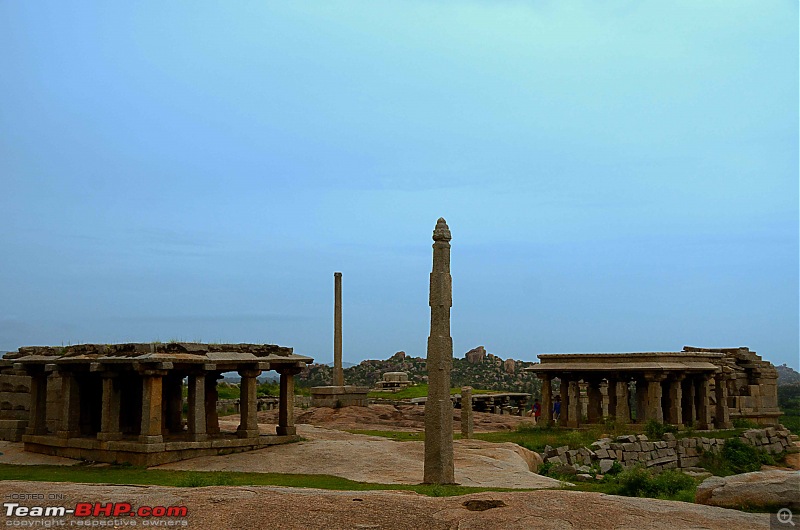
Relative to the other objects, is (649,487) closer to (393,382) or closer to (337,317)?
(337,317)

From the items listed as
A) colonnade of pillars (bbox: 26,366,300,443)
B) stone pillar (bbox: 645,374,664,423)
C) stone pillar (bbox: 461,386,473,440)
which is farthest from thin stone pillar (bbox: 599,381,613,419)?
colonnade of pillars (bbox: 26,366,300,443)

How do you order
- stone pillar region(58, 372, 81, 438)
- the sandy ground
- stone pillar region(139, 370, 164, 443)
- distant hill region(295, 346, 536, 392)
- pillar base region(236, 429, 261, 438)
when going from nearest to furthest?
the sandy ground, stone pillar region(139, 370, 164, 443), stone pillar region(58, 372, 81, 438), pillar base region(236, 429, 261, 438), distant hill region(295, 346, 536, 392)

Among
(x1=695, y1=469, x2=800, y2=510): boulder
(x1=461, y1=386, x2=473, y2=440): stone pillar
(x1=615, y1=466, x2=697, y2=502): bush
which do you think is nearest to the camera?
(x1=695, y1=469, x2=800, y2=510): boulder

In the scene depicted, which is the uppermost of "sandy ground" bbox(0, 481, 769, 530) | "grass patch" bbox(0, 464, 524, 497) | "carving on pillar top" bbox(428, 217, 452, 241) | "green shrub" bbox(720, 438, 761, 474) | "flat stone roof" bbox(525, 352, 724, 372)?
"carving on pillar top" bbox(428, 217, 452, 241)

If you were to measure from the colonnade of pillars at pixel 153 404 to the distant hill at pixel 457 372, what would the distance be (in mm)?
37058

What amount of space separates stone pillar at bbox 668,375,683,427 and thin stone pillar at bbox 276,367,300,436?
13.3 m

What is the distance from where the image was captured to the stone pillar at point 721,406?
89.2 feet

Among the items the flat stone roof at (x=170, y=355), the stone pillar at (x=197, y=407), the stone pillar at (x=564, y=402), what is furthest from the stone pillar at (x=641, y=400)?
the stone pillar at (x=197, y=407)

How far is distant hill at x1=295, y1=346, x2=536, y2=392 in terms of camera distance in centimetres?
6178

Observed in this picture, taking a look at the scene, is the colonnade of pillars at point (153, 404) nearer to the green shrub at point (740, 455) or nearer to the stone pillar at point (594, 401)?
the stone pillar at point (594, 401)

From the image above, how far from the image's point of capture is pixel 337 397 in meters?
33.2

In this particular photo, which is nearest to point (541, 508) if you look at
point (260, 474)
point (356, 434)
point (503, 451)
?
point (260, 474)

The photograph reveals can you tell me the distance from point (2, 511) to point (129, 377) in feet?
33.6

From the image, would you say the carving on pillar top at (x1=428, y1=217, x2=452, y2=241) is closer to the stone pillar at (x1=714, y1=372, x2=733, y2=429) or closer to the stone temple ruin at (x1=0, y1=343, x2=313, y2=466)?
the stone temple ruin at (x1=0, y1=343, x2=313, y2=466)
